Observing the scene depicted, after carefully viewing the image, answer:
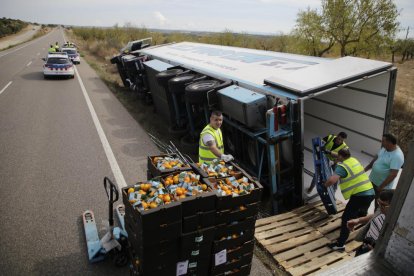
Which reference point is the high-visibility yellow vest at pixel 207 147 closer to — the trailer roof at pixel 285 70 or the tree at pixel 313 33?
the trailer roof at pixel 285 70

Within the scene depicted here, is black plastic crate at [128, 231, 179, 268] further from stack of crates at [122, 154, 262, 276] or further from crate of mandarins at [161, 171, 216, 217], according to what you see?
crate of mandarins at [161, 171, 216, 217]

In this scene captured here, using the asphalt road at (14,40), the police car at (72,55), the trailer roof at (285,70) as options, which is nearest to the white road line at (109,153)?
the trailer roof at (285,70)

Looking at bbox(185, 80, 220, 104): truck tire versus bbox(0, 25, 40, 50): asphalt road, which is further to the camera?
bbox(0, 25, 40, 50): asphalt road

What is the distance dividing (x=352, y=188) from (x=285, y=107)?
1.80 metres

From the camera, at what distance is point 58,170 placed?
23.6ft

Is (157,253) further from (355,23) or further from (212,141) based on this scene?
(355,23)

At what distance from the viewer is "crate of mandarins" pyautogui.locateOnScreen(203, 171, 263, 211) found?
3.61 meters

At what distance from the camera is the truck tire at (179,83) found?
8672mm

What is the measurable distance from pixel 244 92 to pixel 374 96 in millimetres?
3188

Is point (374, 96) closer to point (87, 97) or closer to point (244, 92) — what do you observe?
point (244, 92)

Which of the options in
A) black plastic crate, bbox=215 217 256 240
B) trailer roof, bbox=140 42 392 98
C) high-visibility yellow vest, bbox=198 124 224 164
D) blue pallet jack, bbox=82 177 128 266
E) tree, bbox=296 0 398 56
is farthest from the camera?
tree, bbox=296 0 398 56

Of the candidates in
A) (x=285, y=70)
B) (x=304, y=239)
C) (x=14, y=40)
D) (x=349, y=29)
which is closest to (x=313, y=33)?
(x=349, y=29)

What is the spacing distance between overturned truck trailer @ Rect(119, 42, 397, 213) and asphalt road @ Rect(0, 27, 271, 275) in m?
2.09

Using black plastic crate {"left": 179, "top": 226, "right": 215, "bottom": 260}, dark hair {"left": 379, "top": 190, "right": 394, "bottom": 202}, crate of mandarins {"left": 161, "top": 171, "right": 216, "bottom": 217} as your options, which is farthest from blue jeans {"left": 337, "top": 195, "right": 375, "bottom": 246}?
crate of mandarins {"left": 161, "top": 171, "right": 216, "bottom": 217}
